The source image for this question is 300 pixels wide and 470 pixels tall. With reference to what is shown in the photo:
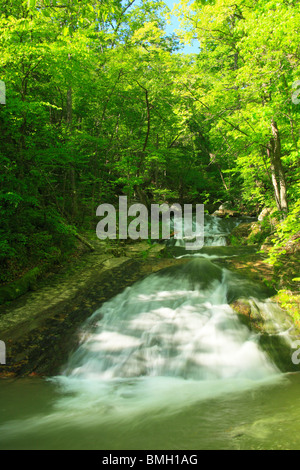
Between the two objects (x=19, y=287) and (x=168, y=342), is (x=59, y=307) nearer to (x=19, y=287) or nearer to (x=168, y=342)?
(x=19, y=287)

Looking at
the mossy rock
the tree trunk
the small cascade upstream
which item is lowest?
the mossy rock

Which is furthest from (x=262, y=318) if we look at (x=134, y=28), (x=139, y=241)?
(x=134, y=28)

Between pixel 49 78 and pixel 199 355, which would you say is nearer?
pixel 199 355

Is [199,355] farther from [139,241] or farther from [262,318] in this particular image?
[139,241]

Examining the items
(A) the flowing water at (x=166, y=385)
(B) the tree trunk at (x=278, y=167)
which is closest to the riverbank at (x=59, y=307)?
(A) the flowing water at (x=166, y=385)

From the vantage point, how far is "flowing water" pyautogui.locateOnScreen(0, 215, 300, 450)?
2.50m

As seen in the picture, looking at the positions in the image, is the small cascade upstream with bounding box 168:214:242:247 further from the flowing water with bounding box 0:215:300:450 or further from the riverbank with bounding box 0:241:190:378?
the flowing water with bounding box 0:215:300:450

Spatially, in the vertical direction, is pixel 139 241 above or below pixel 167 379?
above

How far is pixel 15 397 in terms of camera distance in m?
3.30

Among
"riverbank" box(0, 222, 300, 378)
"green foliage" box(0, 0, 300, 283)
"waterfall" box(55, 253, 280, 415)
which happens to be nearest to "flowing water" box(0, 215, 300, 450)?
"waterfall" box(55, 253, 280, 415)

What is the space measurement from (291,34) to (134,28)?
34.0ft

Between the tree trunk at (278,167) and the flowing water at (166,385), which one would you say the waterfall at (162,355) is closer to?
the flowing water at (166,385)

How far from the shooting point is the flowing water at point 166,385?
8.19ft

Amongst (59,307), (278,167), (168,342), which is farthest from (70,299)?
(278,167)
